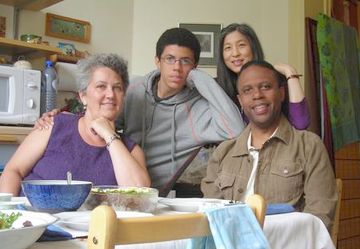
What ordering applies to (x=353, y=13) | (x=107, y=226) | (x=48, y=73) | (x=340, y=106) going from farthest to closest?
(x=353, y=13)
(x=340, y=106)
(x=48, y=73)
(x=107, y=226)

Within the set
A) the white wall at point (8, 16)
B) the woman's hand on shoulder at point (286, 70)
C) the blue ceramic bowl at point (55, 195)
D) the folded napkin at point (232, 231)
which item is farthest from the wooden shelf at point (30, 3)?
Answer: the folded napkin at point (232, 231)

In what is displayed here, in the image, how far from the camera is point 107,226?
495 millimetres

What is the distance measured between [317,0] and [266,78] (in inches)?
69.2

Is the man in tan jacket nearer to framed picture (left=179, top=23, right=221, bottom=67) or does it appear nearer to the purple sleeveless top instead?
the purple sleeveless top

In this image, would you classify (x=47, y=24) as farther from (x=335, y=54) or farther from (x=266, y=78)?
(x=335, y=54)

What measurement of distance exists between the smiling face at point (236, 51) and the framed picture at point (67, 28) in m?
1.18

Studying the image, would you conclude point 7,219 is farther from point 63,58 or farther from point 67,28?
point 67,28

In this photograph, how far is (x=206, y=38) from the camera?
3047 mm

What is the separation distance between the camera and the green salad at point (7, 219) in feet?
2.04

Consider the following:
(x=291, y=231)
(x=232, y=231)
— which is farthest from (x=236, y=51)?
(x=232, y=231)

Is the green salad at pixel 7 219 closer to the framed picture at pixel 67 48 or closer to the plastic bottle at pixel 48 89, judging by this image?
the plastic bottle at pixel 48 89

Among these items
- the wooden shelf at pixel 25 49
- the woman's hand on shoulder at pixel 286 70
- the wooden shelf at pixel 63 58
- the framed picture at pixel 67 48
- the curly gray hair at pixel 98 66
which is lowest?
the curly gray hair at pixel 98 66

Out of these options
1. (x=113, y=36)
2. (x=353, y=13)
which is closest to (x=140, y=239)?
(x=113, y=36)

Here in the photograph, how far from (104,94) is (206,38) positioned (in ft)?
5.43
